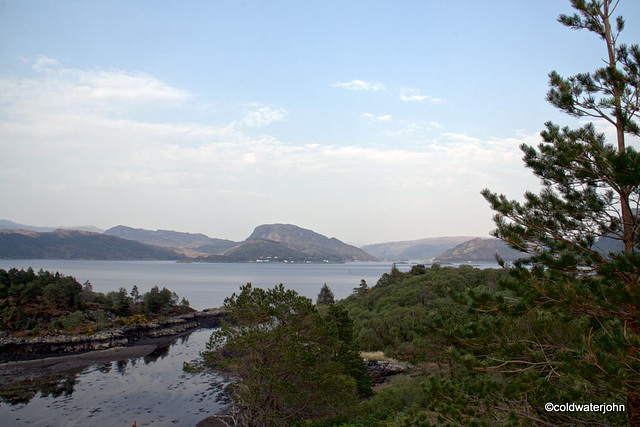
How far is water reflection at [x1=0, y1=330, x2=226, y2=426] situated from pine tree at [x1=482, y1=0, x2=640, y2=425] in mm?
21918

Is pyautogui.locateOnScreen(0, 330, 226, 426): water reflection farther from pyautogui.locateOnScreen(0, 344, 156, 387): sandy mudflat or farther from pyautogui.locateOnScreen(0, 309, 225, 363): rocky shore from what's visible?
pyautogui.locateOnScreen(0, 309, 225, 363): rocky shore

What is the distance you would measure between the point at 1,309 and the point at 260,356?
153ft

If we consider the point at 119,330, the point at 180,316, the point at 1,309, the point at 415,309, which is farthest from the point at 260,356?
the point at 180,316

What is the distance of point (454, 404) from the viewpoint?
301 inches

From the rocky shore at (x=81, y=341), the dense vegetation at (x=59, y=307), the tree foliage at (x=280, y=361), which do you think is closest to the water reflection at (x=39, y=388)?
the rocky shore at (x=81, y=341)

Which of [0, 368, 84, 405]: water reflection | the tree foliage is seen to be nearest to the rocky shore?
[0, 368, 84, 405]: water reflection

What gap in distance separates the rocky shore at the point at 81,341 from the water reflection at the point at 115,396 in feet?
25.8

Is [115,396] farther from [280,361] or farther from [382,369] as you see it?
[382,369]

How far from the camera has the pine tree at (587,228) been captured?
6586 millimetres

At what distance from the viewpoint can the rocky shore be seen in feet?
131

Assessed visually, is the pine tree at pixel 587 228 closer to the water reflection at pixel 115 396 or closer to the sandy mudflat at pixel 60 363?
the water reflection at pixel 115 396

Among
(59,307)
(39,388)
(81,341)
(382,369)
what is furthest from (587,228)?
(59,307)

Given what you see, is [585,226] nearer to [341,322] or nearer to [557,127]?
[557,127]

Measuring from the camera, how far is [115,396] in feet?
90.9
